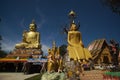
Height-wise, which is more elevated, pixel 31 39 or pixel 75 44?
pixel 31 39

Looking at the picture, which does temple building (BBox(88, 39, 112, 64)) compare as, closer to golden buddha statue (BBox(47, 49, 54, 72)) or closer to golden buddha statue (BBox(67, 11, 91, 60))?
golden buddha statue (BBox(67, 11, 91, 60))

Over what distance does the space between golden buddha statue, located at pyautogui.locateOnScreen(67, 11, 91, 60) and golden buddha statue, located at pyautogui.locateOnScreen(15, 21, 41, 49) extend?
1066cm

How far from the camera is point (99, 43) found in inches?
1566

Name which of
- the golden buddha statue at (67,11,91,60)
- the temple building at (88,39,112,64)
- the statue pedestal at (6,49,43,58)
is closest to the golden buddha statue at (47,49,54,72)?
the golden buddha statue at (67,11,91,60)

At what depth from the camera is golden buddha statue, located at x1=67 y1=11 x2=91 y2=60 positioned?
2777 cm

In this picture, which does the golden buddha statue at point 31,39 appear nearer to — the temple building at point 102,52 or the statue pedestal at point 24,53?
the statue pedestal at point 24,53

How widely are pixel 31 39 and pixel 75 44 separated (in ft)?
47.9

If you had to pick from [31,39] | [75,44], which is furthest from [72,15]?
[31,39]

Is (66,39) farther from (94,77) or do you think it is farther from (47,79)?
(47,79)

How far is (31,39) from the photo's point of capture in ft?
141

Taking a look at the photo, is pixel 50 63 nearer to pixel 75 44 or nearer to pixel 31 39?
pixel 75 44

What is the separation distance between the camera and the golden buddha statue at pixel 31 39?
40.2 m

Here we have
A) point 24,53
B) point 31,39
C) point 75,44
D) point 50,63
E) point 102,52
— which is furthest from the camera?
point 31,39

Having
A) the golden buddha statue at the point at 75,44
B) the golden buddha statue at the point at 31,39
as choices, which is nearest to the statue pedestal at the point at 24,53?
the golden buddha statue at the point at 31,39
